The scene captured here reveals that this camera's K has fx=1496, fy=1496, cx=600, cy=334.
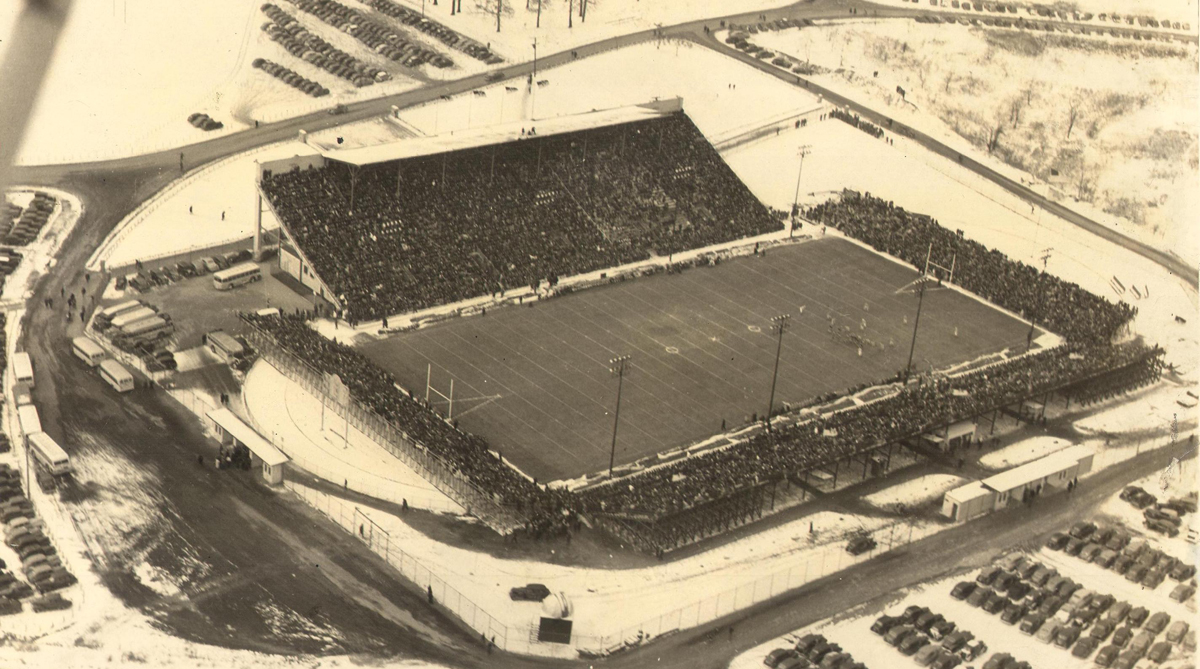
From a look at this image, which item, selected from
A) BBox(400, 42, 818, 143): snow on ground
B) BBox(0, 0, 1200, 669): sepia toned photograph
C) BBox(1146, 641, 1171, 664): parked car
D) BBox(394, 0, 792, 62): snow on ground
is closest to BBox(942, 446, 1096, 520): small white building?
BBox(0, 0, 1200, 669): sepia toned photograph

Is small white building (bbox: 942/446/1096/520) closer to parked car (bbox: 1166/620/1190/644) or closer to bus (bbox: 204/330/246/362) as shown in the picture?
parked car (bbox: 1166/620/1190/644)

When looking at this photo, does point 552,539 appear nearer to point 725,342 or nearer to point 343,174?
point 725,342

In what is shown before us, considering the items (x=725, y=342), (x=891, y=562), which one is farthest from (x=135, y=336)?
(x=891, y=562)

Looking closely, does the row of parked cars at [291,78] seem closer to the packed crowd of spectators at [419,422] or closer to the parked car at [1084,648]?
the packed crowd of spectators at [419,422]

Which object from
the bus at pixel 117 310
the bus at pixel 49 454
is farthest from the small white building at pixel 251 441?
the bus at pixel 117 310

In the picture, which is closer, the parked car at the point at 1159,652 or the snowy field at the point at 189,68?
the parked car at the point at 1159,652

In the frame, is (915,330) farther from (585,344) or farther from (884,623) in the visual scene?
(884,623)

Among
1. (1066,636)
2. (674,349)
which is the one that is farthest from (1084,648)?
(674,349)
